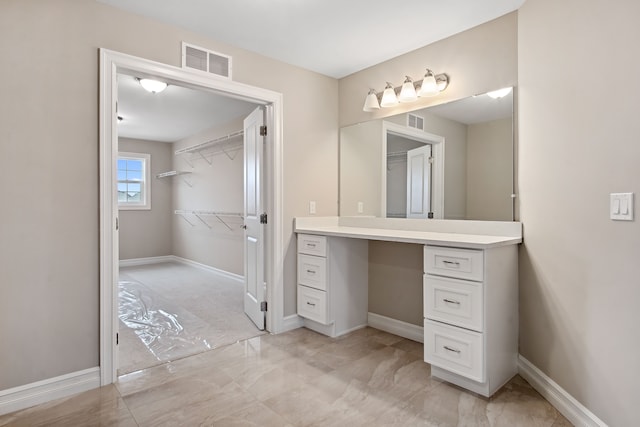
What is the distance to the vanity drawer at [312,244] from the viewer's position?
9.46 ft

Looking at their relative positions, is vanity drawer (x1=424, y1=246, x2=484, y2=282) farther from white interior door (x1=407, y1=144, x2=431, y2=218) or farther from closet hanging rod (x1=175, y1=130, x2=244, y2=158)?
closet hanging rod (x1=175, y1=130, x2=244, y2=158)

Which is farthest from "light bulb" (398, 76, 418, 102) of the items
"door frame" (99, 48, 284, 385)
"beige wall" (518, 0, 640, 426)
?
Result: "door frame" (99, 48, 284, 385)

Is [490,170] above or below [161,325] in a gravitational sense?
above

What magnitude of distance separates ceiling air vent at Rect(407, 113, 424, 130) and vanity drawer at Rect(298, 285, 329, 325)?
1.55m

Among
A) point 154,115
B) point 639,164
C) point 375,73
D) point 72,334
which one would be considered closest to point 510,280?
point 639,164

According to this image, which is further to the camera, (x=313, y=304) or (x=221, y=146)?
(x=221, y=146)

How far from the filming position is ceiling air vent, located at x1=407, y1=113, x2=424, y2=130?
2.81m

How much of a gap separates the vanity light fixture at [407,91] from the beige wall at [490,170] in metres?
0.41

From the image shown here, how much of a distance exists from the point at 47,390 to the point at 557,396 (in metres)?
2.80

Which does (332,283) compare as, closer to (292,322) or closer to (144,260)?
(292,322)

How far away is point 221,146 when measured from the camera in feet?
17.8

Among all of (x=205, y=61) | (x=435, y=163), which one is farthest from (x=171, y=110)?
(x=435, y=163)

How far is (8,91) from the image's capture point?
1.84 meters

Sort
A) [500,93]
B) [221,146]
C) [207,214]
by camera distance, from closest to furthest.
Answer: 1. [500,93]
2. [221,146]
3. [207,214]
